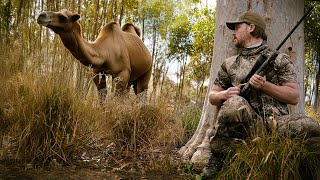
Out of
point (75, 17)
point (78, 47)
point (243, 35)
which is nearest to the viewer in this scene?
point (243, 35)

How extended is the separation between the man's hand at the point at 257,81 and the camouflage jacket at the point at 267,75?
11cm

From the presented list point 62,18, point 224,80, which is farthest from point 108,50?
point 224,80

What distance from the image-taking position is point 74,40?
19.3ft

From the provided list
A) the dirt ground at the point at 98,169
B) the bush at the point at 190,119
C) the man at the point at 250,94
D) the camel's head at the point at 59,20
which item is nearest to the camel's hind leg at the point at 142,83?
the bush at the point at 190,119

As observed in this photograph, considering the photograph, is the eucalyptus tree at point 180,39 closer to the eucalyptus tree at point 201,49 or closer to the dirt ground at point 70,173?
the eucalyptus tree at point 201,49

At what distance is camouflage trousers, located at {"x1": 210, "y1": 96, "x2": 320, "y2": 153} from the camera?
2936 mm

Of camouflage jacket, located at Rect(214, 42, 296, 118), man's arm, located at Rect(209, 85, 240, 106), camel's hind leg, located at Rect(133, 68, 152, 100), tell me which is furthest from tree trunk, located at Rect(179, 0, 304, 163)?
camel's hind leg, located at Rect(133, 68, 152, 100)

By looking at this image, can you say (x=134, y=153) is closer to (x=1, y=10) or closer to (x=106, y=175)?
(x=106, y=175)

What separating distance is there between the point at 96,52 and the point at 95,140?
213 cm

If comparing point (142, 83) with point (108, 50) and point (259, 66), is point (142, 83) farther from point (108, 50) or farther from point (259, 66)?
point (259, 66)

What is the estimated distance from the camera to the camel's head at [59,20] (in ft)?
17.3

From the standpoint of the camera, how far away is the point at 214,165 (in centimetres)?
328

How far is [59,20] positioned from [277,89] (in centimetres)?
312

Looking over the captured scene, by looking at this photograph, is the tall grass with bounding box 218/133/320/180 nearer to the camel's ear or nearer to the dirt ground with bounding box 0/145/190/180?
the dirt ground with bounding box 0/145/190/180
